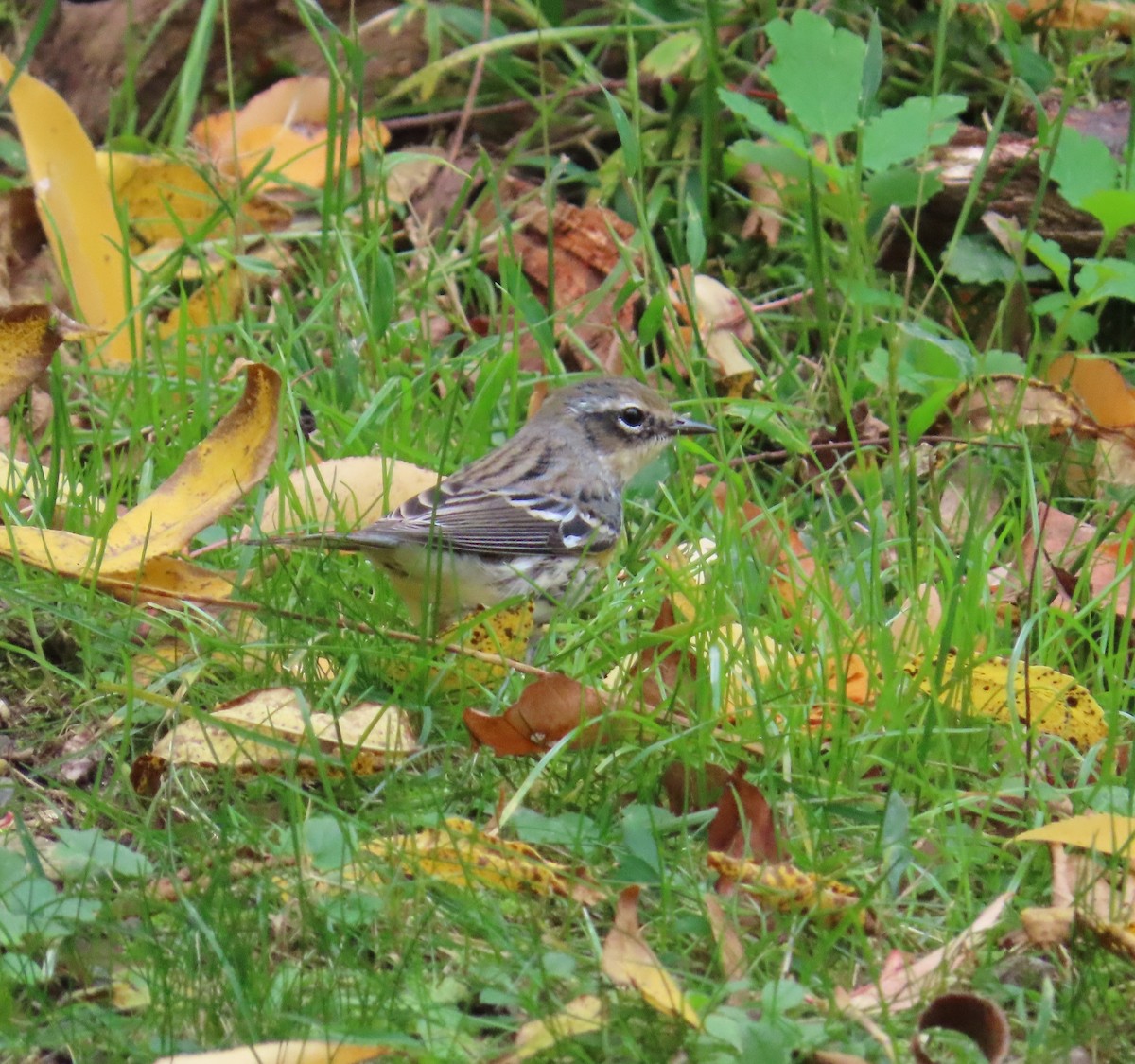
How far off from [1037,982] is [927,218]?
14.2ft

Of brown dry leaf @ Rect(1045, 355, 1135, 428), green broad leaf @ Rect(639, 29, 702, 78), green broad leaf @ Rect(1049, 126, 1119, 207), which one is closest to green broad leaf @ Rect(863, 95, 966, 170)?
green broad leaf @ Rect(1049, 126, 1119, 207)

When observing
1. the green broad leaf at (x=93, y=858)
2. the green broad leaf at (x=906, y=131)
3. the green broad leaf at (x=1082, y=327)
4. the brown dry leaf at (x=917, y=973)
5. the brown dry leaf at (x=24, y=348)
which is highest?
the green broad leaf at (x=906, y=131)

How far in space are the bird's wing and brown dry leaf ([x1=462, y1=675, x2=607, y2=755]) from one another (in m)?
0.89

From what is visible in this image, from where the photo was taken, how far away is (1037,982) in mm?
3424

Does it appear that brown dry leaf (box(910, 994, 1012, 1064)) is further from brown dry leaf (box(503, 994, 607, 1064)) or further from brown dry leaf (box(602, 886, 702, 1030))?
brown dry leaf (box(503, 994, 607, 1064))

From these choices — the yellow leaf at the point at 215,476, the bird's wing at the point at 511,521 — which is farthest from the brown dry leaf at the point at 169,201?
the yellow leaf at the point at 215,476

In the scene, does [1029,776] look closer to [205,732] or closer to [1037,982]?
[1037,982]

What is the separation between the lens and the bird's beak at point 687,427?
579 cm

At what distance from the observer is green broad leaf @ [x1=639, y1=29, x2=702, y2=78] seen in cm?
723

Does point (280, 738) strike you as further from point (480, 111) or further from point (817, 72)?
point (480, 111)

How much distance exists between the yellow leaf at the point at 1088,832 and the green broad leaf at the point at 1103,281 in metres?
2.56

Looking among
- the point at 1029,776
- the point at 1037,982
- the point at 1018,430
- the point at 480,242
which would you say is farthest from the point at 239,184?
the point at 1037,982

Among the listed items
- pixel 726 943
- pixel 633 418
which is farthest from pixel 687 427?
pixel 726 943

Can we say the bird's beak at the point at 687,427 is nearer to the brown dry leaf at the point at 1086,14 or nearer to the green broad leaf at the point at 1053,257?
the green broad leaf at the point at 1053,257
